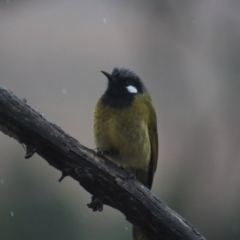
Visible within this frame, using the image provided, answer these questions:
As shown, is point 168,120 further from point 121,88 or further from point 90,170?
point 90,170

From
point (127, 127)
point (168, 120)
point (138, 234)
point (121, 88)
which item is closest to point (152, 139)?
point (127, 127)

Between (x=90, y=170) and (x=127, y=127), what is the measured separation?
62 centimetres

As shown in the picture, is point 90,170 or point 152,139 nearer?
point 90,170

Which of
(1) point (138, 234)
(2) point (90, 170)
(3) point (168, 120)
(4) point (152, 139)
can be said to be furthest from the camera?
(3) point (168, 120)

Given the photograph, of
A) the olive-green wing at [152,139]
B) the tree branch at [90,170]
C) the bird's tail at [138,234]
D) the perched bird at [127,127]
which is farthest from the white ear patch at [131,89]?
the bird's tail at [138,234]

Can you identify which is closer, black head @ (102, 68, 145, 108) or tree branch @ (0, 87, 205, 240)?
tree branch @ (0, 87, 205, 240)

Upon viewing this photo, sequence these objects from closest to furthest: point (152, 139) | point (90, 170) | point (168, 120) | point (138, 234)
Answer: point (90, 170)
point (138, 234)
point (152, 139)
point (168, 120)

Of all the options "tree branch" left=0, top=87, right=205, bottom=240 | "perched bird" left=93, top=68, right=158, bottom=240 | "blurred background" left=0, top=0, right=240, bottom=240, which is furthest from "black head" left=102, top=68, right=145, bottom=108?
"blurred background" left=0, top=0, right=240, bottom=240

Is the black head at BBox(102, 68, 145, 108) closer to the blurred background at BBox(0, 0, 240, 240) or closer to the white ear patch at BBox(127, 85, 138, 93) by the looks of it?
the white ear patch at BBox(127, 85, 138, 93)

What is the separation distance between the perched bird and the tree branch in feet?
1.22

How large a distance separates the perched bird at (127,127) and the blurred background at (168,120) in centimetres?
137

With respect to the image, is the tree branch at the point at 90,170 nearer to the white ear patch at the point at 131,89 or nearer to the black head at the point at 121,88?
the black head at the point at 121,88

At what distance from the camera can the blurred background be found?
18.7 ft

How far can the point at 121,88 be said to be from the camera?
4461 millimetres
